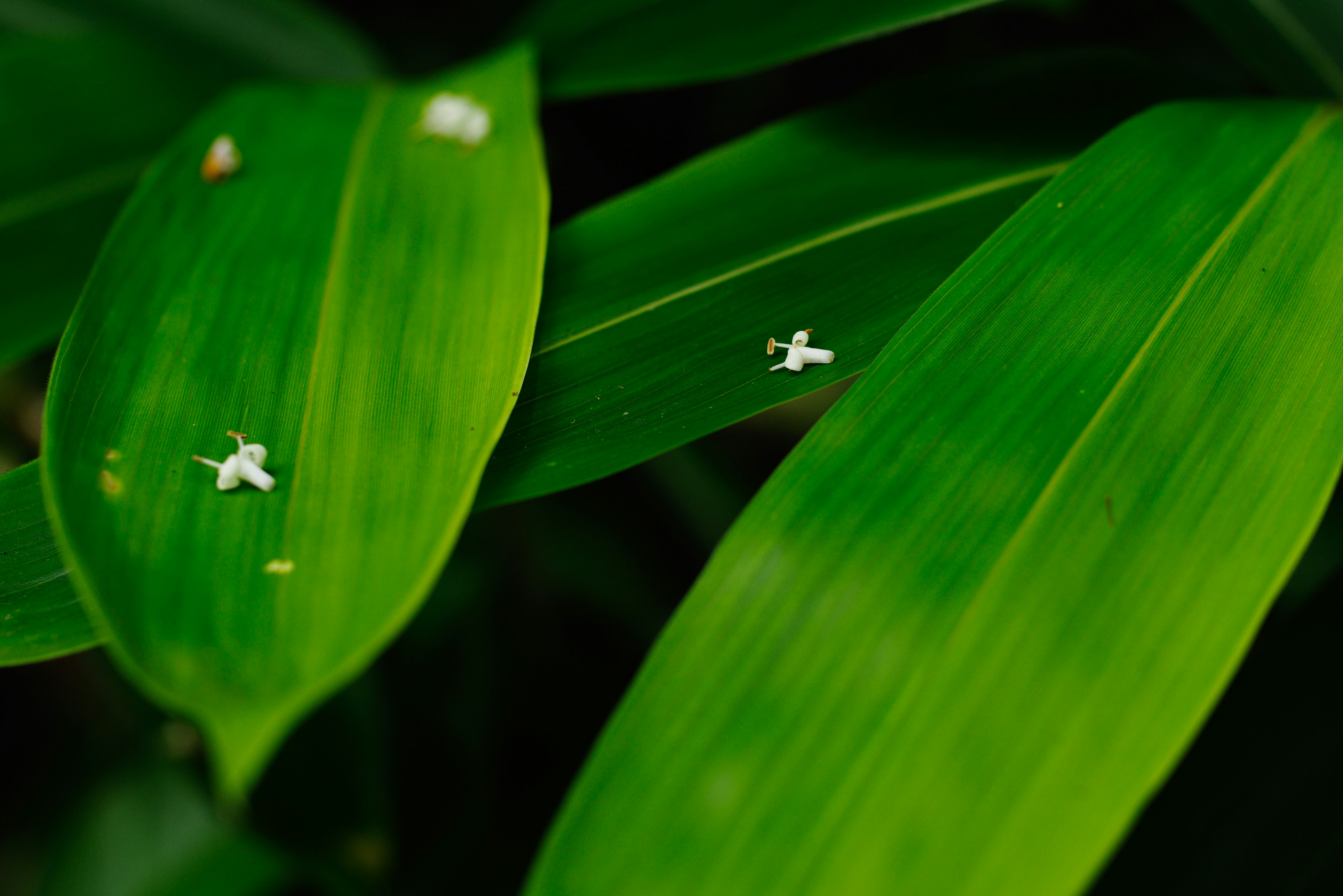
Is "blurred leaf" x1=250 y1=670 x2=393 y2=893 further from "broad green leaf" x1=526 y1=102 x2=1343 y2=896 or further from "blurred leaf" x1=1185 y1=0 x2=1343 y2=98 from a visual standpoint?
"blurred leaf" x1=1185 y1=0 x2=1343 y2=98

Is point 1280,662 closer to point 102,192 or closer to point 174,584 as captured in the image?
point 174,584

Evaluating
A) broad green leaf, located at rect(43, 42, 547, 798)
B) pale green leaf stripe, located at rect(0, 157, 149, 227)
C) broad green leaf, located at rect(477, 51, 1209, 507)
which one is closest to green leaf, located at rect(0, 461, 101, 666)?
broad green leaf, located at rect(43, 42, 547, 798)

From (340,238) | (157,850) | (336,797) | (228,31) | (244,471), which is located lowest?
(157,850)

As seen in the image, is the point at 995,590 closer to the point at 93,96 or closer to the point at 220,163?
the point at 220,163

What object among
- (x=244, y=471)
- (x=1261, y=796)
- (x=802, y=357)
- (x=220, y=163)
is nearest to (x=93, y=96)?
(x=220, y=163)

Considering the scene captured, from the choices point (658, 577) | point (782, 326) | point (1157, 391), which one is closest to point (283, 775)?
point (658, 577)

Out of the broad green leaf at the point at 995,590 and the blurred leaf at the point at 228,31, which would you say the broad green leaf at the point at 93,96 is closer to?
the blurred leaf at the point at 228,31
